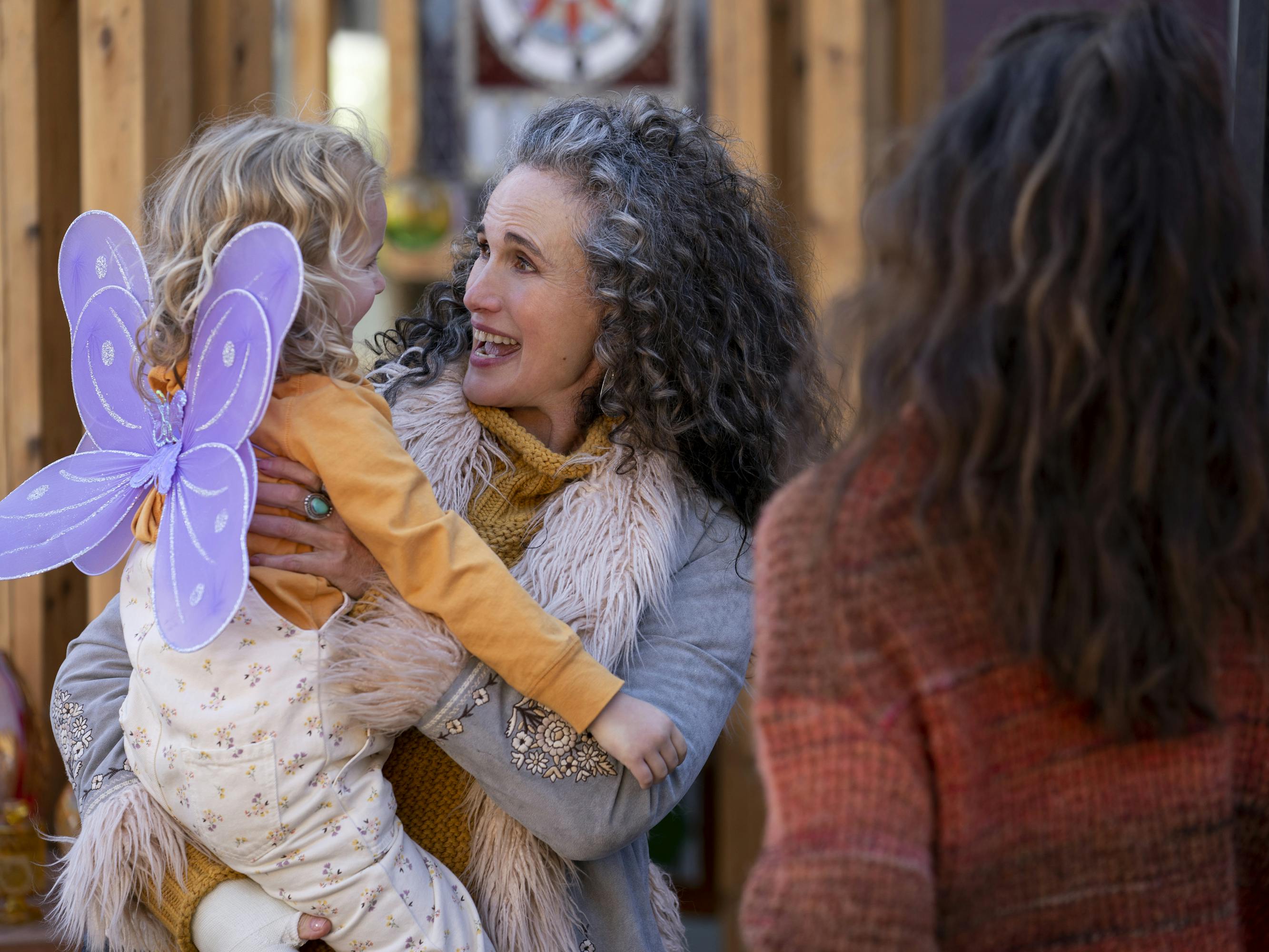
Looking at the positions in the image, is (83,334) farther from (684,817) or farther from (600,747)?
(684,817)

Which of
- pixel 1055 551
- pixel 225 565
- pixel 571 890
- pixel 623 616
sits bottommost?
pixel 571 890

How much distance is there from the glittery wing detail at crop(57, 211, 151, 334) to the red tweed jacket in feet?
3.19

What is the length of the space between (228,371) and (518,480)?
0.52 m

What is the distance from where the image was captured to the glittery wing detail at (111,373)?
5.25 ft

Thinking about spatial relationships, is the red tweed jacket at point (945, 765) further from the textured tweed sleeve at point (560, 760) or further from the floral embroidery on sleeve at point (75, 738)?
the floral embroidery on sleeve at point (75, 738)

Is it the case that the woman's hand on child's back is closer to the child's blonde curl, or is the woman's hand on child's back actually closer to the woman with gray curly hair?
the woman with gray curly hair

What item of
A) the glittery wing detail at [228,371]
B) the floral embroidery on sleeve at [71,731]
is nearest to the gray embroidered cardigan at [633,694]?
the floral embroidery on sleeve at [71,731]

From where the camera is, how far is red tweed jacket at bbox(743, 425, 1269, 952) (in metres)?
1.01

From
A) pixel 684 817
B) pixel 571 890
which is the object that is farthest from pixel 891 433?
pixel 684 817

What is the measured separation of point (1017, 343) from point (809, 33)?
7.38 ft

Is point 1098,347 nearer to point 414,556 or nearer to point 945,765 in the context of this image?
point 945,765

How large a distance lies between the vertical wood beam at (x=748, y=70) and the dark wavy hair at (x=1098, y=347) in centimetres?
236

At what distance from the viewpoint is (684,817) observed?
4738 mm

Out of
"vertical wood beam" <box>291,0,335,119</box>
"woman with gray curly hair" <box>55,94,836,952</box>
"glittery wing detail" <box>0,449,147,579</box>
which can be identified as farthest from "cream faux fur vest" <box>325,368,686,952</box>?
"vertical wood beam" <box>291,0,335,119</box>
